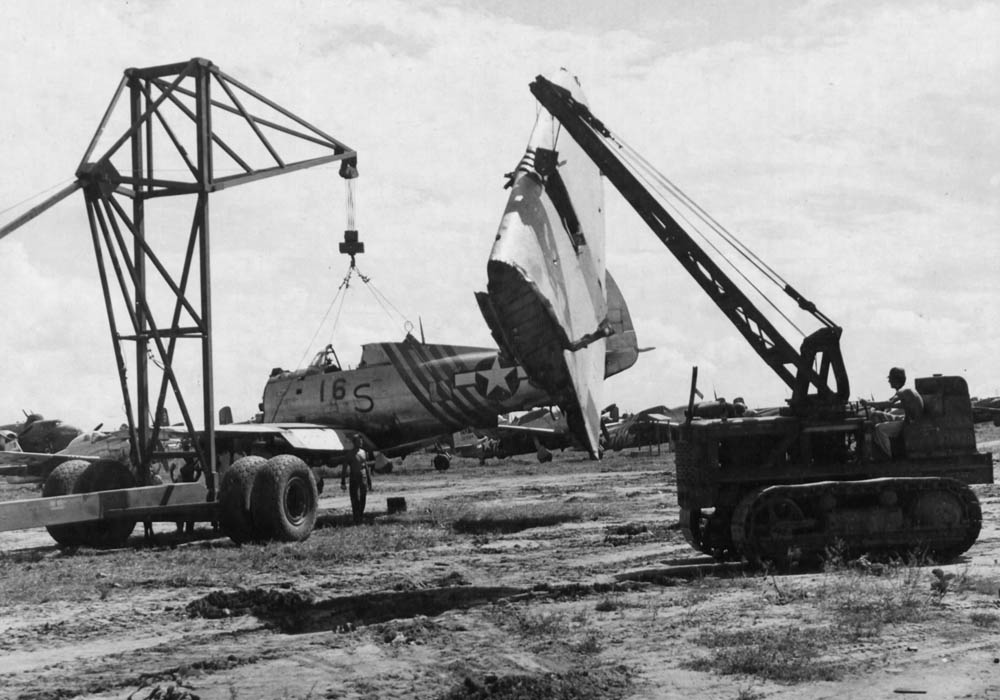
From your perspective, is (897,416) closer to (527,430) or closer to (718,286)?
(718,286)

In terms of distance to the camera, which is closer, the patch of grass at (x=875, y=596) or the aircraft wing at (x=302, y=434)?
the patch of grass at (x=875, y=596)

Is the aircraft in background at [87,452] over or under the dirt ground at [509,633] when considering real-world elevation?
over

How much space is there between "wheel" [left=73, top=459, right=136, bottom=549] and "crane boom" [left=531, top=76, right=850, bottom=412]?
8.94m

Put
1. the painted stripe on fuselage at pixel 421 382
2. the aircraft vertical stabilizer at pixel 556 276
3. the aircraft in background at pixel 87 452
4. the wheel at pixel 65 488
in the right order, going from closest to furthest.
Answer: the aircraft vertical stabilizer at pixel 556 276
the wheel at pixel 65 488
the painted stripe on fuselage at pixel 421 382
the aircraft in background at pixel 87 452

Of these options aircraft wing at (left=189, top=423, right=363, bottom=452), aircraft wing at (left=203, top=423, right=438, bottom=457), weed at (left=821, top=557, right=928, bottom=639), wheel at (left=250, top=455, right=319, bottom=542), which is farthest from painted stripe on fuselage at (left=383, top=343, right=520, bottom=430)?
weed at (left=821, top=557, right=928, bottom=639)

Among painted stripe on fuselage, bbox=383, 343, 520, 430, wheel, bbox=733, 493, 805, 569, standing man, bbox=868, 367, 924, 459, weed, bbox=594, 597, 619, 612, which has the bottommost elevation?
weed, bbox=594, 597, 619, 612

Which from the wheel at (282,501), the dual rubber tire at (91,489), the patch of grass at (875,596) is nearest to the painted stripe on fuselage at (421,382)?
Answer: the wheel at (282,501)

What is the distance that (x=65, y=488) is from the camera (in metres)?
16.9

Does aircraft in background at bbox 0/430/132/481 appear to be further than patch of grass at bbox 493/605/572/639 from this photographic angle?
Yes

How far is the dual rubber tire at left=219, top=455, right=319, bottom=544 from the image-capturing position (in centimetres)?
1584

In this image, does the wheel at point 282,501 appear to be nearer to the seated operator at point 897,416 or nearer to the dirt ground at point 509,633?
the dirt ground at point 509,633

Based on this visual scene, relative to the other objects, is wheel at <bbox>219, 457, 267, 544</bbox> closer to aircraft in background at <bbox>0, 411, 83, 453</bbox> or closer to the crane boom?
the crane boom

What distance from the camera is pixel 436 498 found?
26.5 metres

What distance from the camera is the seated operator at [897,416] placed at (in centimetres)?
1278
